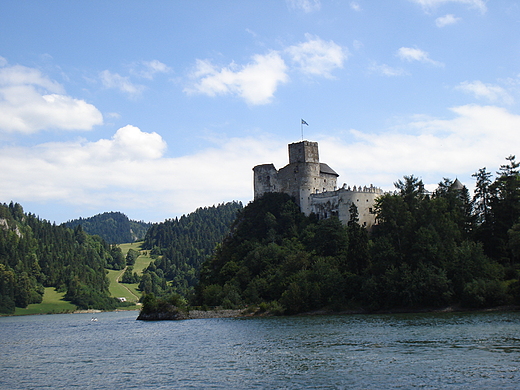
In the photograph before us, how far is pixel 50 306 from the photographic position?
164 m

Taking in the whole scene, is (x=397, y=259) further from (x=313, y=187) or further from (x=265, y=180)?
(x=265, y=180)

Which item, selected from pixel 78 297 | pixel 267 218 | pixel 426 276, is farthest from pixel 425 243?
pixel 78 297

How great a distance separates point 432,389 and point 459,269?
44.4 meters

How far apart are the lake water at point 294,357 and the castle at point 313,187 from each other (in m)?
33.1

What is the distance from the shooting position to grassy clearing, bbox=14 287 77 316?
158 meters

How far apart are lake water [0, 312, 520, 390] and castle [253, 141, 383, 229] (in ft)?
109

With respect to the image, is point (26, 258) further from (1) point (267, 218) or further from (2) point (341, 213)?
(2) point (341, 213)

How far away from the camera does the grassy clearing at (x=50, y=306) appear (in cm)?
15788

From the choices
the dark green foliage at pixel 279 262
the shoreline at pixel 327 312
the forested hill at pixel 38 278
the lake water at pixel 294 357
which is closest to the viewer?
the lake water at pixel 294 357

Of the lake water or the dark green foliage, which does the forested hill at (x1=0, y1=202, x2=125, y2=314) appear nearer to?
the dark green foliage

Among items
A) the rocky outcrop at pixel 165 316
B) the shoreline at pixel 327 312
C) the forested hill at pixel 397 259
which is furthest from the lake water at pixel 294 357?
the rocky outcrop at pixel 165 316

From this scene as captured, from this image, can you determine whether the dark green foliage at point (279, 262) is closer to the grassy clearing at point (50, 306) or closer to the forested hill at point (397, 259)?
the forested hill at point (397, 259)

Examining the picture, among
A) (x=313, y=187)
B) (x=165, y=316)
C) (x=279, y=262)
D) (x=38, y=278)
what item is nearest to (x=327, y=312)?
(x=279, y=262)

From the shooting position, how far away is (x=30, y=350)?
1999 inches
